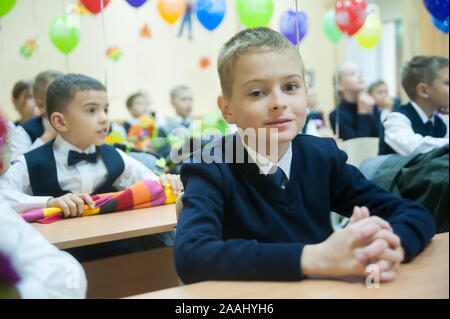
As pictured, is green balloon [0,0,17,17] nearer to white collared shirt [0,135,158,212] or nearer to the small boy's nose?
white collared shirt [0,135,158,212]

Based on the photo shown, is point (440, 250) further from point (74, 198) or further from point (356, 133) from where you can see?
point (356, 133)

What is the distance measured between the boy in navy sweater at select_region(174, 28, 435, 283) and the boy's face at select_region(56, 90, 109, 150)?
37.8 inches

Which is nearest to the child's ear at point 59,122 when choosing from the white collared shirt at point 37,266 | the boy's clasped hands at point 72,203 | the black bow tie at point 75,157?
the black bow tie at point 75,157

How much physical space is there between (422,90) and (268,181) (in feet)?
4.84

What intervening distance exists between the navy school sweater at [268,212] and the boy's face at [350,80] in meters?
2.59

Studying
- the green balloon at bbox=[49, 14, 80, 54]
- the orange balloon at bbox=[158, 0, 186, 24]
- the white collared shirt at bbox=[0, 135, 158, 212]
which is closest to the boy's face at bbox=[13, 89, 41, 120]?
the green balloon at bbox=[49, 14, 80, 54]

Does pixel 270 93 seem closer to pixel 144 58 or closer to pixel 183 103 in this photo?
pixel 183 103

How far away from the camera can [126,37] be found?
6633mm

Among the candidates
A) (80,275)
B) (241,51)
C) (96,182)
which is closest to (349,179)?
(241,51)

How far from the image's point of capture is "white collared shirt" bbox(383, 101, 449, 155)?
1.97 metres

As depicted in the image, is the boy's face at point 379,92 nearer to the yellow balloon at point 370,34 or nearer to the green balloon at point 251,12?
the yellow balloon at point 370,34

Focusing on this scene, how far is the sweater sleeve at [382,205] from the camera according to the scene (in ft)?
2.62

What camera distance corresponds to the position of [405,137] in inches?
81.0
